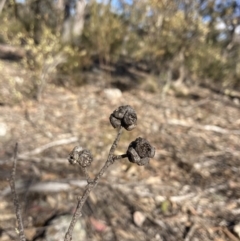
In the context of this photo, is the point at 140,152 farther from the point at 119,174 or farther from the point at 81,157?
the point at 119,174

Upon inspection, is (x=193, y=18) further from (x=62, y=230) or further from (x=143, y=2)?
(x=62, y=230)

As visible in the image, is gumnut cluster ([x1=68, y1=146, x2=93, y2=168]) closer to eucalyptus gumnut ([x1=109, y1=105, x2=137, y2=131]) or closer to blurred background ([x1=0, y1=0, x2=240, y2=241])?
eucalyptus gumnut ([x1=109, y1=105, x2=137, y2=131])

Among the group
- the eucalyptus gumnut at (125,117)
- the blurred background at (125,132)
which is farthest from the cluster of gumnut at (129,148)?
the blurred background at (125,132)

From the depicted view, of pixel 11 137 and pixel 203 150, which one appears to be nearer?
pixel 11 137

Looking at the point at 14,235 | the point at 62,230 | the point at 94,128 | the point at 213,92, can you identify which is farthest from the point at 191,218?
the point at 213,92

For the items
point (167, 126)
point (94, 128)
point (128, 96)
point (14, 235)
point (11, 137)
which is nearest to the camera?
point (14, 235)

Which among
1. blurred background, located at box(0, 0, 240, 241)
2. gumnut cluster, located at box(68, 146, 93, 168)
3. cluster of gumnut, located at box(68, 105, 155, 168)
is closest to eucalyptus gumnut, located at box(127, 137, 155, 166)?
cluster of gumnut, located at box(68, 105, 155, 168)

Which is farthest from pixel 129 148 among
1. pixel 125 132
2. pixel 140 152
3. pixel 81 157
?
pixel 125 132
